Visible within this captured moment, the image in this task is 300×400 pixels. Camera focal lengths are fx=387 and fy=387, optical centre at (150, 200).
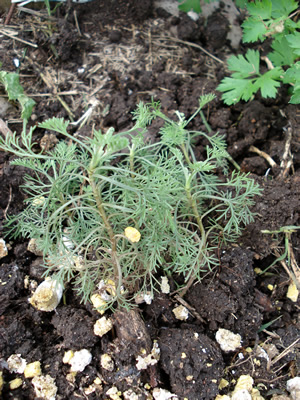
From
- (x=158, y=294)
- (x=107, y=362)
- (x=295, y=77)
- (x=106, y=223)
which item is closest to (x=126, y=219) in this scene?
(x=106, y=223)

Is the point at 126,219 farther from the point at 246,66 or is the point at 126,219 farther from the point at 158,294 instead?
the point at 246,66

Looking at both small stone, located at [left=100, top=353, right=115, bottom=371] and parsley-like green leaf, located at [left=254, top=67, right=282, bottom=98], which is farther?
parsley-like green leaf, located at [left=254, top=67, right=282, bottom=98]

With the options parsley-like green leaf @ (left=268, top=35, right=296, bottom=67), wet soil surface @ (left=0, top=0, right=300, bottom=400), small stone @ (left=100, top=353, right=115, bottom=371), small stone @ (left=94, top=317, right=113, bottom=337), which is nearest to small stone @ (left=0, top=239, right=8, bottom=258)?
wet soil surface @ (left=0, top=0, right=300, bottom=400)

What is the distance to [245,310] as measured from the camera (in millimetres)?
2209

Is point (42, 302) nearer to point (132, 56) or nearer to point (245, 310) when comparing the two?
point (245, 310)

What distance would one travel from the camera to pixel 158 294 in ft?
7.33

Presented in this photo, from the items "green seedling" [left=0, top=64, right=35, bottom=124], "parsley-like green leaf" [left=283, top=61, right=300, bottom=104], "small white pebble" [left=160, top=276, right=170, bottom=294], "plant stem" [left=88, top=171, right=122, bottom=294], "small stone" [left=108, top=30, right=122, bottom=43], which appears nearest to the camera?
"plant stem" [left=88, top=171, right=122, bottom=294]

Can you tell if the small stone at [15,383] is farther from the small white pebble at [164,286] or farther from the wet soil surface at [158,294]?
the small white pebble at [164,286]

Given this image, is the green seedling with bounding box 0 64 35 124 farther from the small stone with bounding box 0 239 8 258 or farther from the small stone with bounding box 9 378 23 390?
the small stone with bounding box 9 378 23 390

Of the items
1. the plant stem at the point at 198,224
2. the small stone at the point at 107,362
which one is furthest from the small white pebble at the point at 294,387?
the small stone at the point at 107,362

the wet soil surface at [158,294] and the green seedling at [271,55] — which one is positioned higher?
the green seedling at [271,55]

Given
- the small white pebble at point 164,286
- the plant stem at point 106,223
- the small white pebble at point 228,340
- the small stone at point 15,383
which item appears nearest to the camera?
the plant stem at point 106,223

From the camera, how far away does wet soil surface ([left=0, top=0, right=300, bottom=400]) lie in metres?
1.96

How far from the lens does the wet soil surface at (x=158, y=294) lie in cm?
196
